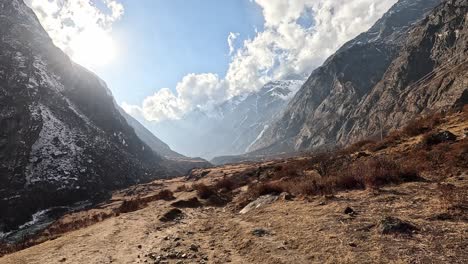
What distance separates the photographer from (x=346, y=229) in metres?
11.9

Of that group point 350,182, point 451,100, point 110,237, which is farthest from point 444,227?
point 451,100

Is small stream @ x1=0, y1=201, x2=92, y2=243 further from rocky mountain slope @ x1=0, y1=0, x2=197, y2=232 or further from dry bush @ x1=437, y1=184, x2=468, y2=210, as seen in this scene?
dry bush @ x1=437, y1=184, x2=468, y2=210

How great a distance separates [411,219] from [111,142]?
415 ft

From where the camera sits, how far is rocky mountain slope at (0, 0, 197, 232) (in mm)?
81625

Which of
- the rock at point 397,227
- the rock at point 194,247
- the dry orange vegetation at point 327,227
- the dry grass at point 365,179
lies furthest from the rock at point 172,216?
the rock at point 397,227

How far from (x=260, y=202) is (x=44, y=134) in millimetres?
91324

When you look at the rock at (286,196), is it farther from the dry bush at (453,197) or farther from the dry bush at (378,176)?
the dry bush at (453,197)

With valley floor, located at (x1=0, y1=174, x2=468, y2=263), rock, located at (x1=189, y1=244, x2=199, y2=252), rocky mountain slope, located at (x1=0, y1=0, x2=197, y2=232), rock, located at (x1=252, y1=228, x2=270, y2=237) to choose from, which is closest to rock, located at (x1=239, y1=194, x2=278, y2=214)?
valley floor, located at (x1=0, y1=174, x2=468, y2=263)

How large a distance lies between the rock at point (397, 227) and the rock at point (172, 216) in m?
12.9

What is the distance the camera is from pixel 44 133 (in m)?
97.2

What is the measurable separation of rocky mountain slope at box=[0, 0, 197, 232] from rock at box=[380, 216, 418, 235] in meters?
68.6

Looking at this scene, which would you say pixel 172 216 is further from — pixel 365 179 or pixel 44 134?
pixel 44 134

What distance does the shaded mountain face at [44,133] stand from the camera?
81.7 meters

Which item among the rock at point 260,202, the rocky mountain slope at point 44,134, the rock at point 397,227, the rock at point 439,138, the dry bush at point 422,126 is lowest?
the rock at point 397,227
